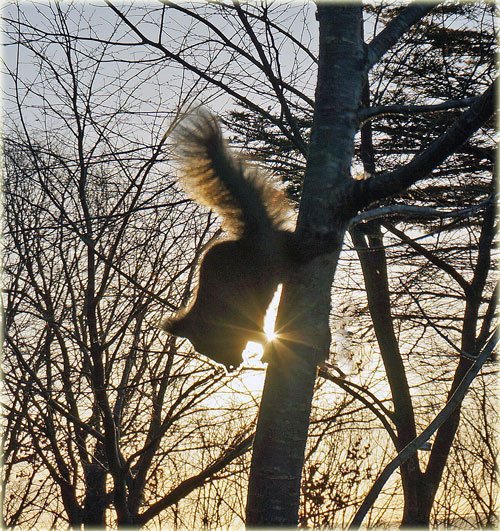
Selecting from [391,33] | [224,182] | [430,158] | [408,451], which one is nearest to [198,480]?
[224,182]

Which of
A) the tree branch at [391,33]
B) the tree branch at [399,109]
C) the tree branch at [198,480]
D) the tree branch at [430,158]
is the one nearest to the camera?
the tree branch at [430,158]

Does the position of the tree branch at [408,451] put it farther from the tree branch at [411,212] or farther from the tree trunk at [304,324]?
the tree branch at [411,212]

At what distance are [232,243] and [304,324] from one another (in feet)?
3.37

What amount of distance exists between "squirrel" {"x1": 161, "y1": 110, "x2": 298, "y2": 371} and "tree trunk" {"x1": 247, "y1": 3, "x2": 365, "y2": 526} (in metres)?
0.16

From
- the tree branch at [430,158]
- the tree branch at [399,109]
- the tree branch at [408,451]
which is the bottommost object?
the tree branch at [408,451]

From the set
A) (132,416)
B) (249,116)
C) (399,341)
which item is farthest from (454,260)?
(132,416)

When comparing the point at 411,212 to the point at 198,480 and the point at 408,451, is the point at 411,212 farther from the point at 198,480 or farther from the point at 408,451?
the point at 198,480

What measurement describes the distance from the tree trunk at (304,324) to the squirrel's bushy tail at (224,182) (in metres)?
0.50

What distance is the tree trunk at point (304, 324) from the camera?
2.63m

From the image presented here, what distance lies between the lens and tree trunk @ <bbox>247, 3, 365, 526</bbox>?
2.63m

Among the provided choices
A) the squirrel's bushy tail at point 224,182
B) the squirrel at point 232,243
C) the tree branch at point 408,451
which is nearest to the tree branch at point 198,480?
the squirrel at point 232,243

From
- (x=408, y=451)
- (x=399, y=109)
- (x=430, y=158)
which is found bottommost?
(x=408, y=451)

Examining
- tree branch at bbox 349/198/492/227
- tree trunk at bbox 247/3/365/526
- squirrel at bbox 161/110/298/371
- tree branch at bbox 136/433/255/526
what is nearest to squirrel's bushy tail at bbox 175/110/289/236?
squirrel at bbox 161/110/298/371

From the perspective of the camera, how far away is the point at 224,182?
3305mm
